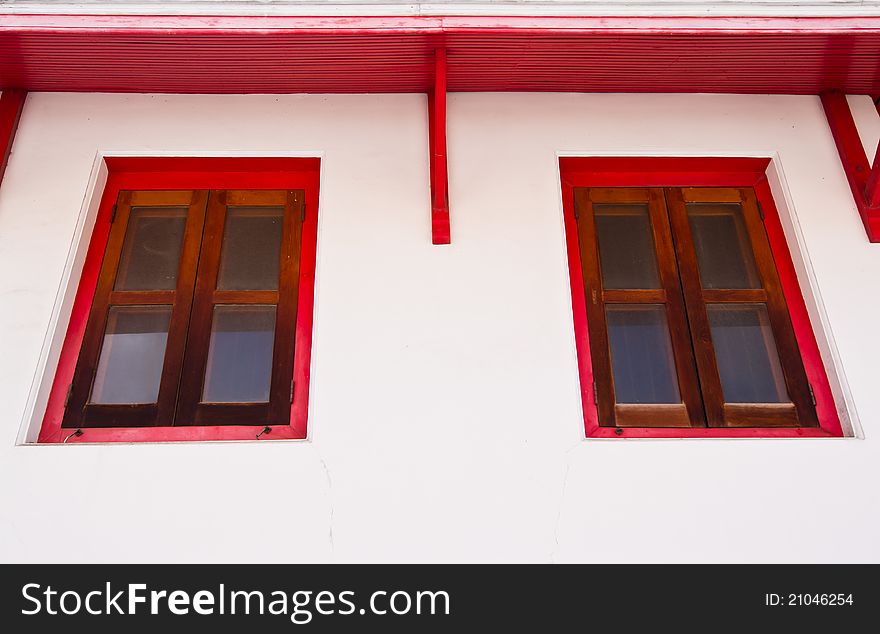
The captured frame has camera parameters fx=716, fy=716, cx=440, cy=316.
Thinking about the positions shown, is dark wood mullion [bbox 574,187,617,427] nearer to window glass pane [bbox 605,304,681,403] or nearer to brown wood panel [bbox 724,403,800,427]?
window glass pane [bbox 605,304,681,403]

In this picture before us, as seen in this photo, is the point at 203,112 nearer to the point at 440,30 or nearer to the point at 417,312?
the point at 440,30

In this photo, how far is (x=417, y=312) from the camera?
3.14 meters

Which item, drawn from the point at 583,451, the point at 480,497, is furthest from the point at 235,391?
the point at 583,451

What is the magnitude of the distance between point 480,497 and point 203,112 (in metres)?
2.42

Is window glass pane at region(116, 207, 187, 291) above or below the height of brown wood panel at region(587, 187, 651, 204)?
below

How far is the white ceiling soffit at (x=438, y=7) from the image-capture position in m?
3.03

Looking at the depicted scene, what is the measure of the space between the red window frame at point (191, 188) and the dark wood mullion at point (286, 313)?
3 cm

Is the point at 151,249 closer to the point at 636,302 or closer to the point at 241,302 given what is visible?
the point at 241,302

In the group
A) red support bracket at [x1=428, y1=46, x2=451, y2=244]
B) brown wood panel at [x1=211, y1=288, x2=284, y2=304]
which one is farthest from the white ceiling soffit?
brown wood panel at [x1=211, y1=288, x2=284, y2=304]

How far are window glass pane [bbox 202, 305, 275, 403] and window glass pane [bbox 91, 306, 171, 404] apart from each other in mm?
232

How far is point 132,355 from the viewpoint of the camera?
323 centimetres

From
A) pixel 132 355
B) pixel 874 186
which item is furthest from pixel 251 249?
pixel 874 186

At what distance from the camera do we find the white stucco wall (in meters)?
2.72

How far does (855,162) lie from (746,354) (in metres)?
1.18
